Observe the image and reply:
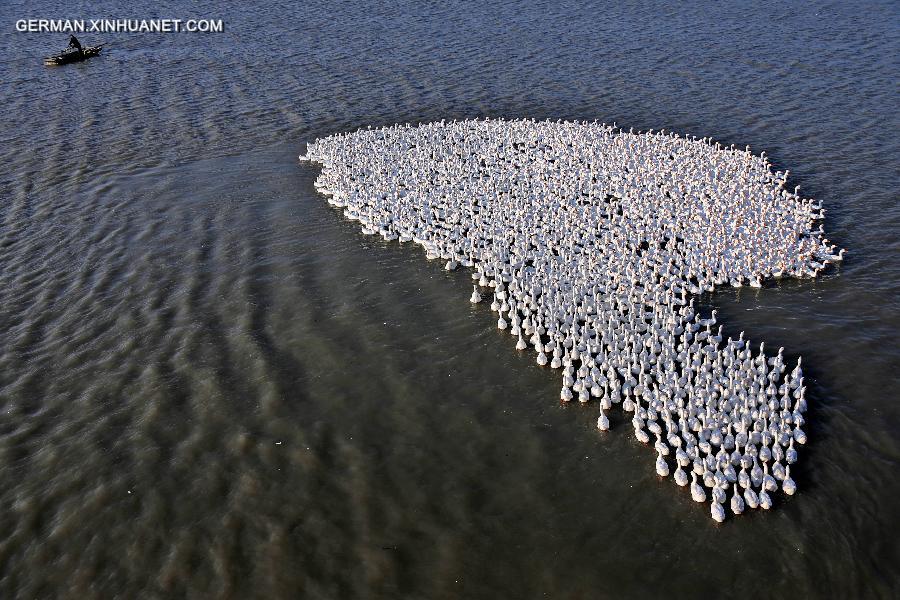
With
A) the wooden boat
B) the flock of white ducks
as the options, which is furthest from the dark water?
the wooden boat

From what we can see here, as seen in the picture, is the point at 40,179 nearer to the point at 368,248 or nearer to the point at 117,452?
the point at 368,248

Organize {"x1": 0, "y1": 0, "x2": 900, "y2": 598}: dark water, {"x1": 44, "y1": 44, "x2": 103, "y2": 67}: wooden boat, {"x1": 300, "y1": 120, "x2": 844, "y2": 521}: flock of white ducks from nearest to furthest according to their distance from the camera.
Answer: {"x1": 0, "y1": 0, "x2": 900, "y2": 598}: dark water → {"x1": 300, "y1": 120, "x2": 844, "y2": 521}: flock of white ducks → {"x1": 44, "y1": 44, "x2": 103, "y2": 67}: wooden boat

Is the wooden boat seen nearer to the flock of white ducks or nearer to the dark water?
the dark water

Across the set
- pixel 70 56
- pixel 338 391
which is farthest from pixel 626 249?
pixel 70 56

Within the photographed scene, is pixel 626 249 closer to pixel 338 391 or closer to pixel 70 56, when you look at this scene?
pixel 338 391

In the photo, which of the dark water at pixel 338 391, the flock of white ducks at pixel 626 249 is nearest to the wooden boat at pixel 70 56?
the dark water at pixel 338 391

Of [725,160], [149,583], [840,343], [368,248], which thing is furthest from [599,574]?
[725,160]
